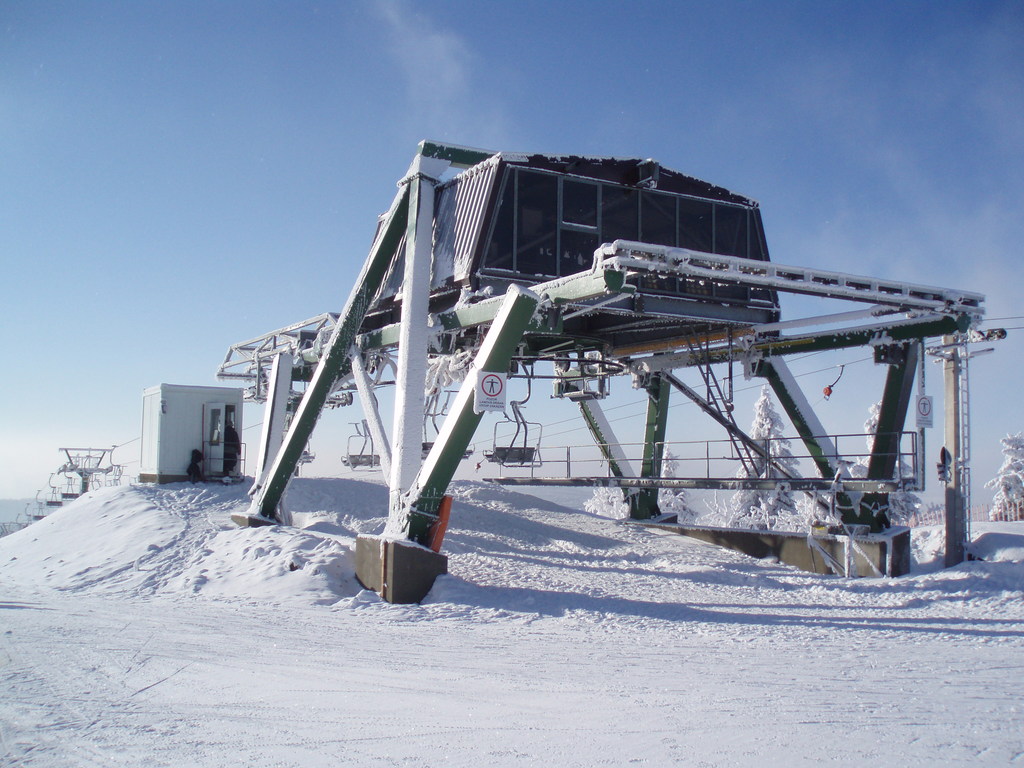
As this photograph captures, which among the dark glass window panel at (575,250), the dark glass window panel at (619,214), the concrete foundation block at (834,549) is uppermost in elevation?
the dark glass window panel at (619,214)

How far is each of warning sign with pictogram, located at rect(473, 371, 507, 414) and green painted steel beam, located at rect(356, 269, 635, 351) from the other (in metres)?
1.08

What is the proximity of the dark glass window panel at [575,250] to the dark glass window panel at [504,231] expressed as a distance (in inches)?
42.3

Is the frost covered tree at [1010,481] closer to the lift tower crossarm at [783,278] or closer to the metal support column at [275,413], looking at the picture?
the lift tower crossarm at [783,278]

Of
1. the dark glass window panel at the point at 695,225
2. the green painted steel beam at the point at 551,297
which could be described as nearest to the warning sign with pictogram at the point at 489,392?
the green painted steel beam at the point at 551,297

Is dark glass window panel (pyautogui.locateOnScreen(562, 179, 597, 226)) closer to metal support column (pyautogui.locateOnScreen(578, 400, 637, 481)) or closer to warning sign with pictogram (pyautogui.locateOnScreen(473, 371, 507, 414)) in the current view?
warning sign with pictogram (pyautogui.locateOnScreen(473, 371, 507, 414))

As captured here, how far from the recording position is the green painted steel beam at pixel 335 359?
51.9 feet

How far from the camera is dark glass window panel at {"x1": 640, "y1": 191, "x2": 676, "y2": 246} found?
52.7ft

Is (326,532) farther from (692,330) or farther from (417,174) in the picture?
(692,330)

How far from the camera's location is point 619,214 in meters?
15.8

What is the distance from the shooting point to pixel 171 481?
74.2 feet

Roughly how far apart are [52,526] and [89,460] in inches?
508

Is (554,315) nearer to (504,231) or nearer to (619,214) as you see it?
(504,231)

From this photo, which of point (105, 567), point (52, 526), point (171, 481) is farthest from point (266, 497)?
point (171, 481)

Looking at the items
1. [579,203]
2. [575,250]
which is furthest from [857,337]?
[579,203]
